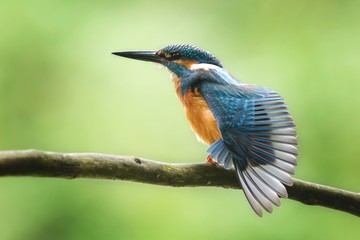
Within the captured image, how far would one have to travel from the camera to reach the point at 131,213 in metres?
3.47

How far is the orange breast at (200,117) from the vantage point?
8.14ft

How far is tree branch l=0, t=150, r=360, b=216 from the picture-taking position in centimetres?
154

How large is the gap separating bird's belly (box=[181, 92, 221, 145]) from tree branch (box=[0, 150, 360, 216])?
302 millimetres

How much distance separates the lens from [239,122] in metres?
2.29

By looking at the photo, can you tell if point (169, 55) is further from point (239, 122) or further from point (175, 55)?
point (239, 122)

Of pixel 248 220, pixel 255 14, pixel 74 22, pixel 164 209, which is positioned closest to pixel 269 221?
pixel 248 220

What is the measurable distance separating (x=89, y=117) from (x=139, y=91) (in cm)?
32

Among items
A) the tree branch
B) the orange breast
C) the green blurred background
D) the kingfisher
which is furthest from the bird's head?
the green blurred background

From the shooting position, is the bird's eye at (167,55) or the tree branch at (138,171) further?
the bird's eye at (167,55)

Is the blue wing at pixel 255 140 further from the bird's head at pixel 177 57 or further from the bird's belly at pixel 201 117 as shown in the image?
the bird's head at pixel 177 57

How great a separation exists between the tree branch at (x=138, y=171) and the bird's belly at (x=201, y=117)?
0.99 feet

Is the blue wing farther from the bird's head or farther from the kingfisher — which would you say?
the bird's head

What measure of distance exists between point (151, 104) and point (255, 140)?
4.84 ft

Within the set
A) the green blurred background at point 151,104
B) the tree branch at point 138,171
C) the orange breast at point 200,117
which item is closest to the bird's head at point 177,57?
the orange breast at point 200,117
